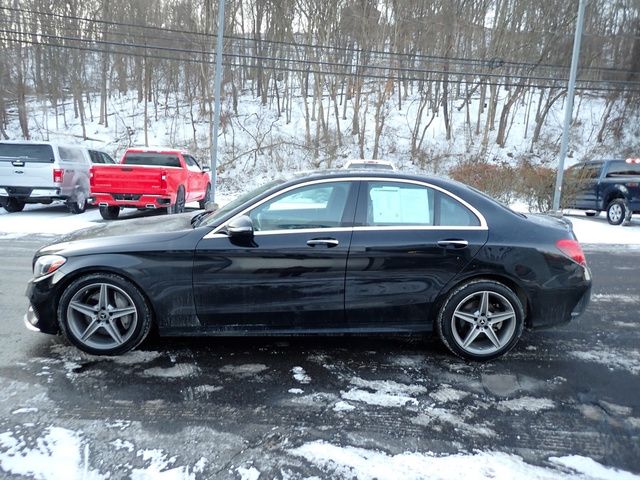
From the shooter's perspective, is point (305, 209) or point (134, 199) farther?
point (134, 199)

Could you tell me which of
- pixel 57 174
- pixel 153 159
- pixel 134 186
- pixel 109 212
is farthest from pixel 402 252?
pixel 57 174

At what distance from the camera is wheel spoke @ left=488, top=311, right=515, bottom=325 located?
3590 millimetres

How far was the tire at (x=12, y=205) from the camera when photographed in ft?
40.1

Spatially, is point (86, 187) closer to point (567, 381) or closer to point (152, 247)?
point (152, 247)

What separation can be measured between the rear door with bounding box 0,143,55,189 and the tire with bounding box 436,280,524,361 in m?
11.3

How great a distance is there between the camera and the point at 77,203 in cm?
1231

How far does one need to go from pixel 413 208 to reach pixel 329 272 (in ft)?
2.93

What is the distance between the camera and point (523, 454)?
2449 mm

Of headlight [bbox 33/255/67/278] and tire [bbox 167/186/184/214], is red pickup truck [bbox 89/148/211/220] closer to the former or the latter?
tire [bbox 167/186/184/214]

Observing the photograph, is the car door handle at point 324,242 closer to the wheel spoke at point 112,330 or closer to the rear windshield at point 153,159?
the wheel spoke at point 112,330

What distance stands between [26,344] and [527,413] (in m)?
3.97

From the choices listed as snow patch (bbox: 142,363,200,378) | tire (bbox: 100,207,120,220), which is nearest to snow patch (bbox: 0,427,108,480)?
snow patch (bbox: 142,363,200,378)

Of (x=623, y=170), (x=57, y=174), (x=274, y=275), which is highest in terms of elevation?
(x=623, y=170)

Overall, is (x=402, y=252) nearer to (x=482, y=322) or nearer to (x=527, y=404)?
(x=482, y=322)
